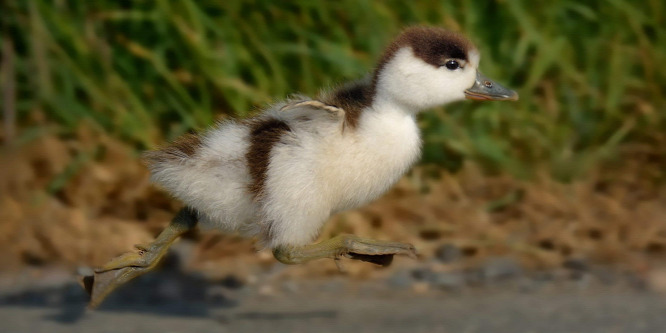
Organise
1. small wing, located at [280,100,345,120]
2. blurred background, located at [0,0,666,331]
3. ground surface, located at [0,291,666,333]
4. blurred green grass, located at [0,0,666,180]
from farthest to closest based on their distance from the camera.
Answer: blurred green grass, located at [0,0,666,180] → blurred background, located at [0,0,666,331] → ground surface, located at [0,291,666,333] → small wing, located at [280,100,345,120]

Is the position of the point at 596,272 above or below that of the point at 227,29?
below

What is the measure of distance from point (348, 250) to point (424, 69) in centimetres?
55

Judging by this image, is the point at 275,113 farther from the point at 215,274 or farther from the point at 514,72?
the point at 514,72

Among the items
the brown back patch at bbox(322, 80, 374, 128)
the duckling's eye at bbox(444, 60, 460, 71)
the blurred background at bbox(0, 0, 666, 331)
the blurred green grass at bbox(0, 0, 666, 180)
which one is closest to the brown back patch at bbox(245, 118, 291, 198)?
the brown back patch at bbox(322, 80, 374, 128)

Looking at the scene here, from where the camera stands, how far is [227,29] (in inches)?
173

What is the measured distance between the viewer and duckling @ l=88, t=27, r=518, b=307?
2912 millimetres

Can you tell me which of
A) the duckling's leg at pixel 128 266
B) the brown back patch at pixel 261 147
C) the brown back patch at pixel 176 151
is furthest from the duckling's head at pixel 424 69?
the duckling's leg at pixel 128 266

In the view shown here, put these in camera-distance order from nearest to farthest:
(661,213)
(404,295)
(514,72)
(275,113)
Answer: (275,113) → (404,295) → (661,213) → (514,72)

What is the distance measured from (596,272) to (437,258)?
1.89 feet

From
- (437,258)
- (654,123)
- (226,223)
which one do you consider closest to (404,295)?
(437,258)

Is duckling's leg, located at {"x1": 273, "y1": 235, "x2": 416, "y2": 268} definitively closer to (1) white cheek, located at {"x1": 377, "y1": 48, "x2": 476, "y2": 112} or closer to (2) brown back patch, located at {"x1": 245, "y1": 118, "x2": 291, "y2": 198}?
(2) brown back patch, located at {"x1": 245, "y1": 118, "x2": 291, "y2": 198}

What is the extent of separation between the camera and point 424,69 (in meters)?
2.97

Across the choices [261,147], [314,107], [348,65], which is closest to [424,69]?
[314,107]

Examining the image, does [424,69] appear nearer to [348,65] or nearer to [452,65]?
[452,65]
